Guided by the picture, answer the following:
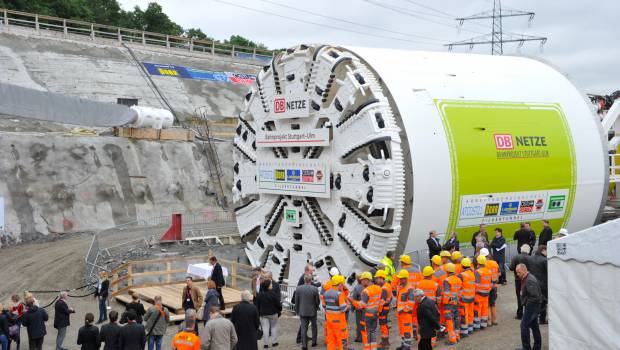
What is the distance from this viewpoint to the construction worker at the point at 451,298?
1086 centimetres

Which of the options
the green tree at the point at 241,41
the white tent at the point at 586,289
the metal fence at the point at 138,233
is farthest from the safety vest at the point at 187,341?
the green tree at the point at 241,41

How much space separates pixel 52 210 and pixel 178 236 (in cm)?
690

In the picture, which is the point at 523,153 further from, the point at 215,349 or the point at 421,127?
the point at 215,349

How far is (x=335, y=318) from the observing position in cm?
1081

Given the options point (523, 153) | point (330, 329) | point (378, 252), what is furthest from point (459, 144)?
point (330, 329)

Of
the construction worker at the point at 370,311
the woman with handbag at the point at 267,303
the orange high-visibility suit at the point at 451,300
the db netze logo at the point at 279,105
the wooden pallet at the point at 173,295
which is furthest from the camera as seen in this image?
the db netze logo at the point at 279,105

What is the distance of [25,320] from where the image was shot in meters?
12.0

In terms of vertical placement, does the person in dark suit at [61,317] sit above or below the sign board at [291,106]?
below

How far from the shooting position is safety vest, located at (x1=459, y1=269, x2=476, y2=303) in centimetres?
1116

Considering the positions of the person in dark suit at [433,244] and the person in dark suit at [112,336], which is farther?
the person in dark suit at [433,244]

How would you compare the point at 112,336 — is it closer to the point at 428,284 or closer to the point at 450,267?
the point at 428,284

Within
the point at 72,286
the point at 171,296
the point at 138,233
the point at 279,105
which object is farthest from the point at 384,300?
the point at 138,233

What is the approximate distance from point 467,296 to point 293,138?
6751 millimetres

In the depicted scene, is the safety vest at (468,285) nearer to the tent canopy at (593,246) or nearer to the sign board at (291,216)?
the tent canopy at (593,246)
